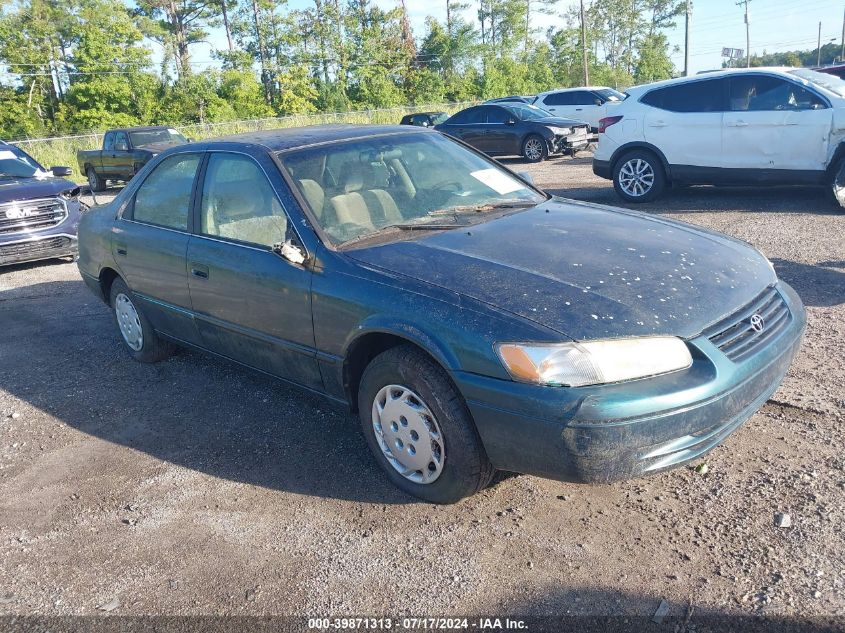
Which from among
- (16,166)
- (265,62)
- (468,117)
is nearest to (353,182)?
(16,166)

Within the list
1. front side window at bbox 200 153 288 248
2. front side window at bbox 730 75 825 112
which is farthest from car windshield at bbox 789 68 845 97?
front side window at bbox 200 153 288 248

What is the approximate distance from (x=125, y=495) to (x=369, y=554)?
143cm

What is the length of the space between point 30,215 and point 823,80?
33.5 feet

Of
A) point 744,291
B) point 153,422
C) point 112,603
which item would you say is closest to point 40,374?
point 153,422

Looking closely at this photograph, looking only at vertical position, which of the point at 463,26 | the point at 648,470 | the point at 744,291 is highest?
the point at 463,26

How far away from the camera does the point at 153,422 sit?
14.3ft

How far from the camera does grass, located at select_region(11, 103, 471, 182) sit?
2562cm

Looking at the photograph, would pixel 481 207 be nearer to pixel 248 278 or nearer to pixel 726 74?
pixel 248 278

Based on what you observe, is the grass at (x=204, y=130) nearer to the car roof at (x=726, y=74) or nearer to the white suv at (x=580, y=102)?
the white suv at (x=580, y=102)

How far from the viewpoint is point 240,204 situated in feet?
13.1

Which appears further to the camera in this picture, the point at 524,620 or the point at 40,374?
the point at 40,374

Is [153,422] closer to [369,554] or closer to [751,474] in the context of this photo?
[369,554]

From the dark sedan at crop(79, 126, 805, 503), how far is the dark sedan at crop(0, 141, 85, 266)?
513 centimetres

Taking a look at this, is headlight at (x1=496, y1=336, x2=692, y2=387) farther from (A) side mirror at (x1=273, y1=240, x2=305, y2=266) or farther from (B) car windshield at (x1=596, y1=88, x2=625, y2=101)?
(B) car windshield at (x1=596, y1=88, x2=625, y2=101)
